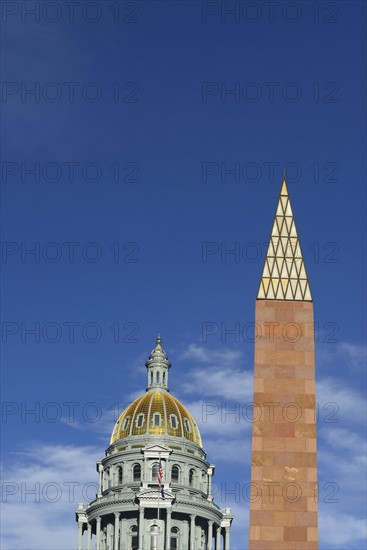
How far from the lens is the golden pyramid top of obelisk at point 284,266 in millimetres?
52844

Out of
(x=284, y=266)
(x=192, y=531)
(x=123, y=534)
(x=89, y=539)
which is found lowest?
(x=284, y=266)

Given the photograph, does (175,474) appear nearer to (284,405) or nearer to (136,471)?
(136,471)

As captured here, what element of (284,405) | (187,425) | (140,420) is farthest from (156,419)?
(284,405)

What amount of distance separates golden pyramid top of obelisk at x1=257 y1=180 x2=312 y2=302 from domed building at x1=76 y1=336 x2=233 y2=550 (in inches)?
2689

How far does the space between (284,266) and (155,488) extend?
76.0 m

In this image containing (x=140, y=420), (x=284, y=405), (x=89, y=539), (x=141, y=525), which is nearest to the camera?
(x=284, y=405)

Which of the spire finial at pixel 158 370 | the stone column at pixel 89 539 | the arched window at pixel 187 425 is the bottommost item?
the stone column at pixel 89 539

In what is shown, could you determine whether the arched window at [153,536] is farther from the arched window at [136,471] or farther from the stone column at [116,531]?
the arched window at [136,471]

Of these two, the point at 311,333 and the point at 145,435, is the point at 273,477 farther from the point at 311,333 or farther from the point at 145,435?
the point at 145,435

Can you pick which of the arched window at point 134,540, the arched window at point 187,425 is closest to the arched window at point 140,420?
the arched window at point 187,425

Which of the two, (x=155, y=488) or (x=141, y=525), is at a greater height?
(x=155, y=488)

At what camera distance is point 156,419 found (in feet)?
432

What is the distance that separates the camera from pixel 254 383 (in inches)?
2018

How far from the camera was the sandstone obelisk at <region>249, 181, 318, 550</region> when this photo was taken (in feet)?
161
